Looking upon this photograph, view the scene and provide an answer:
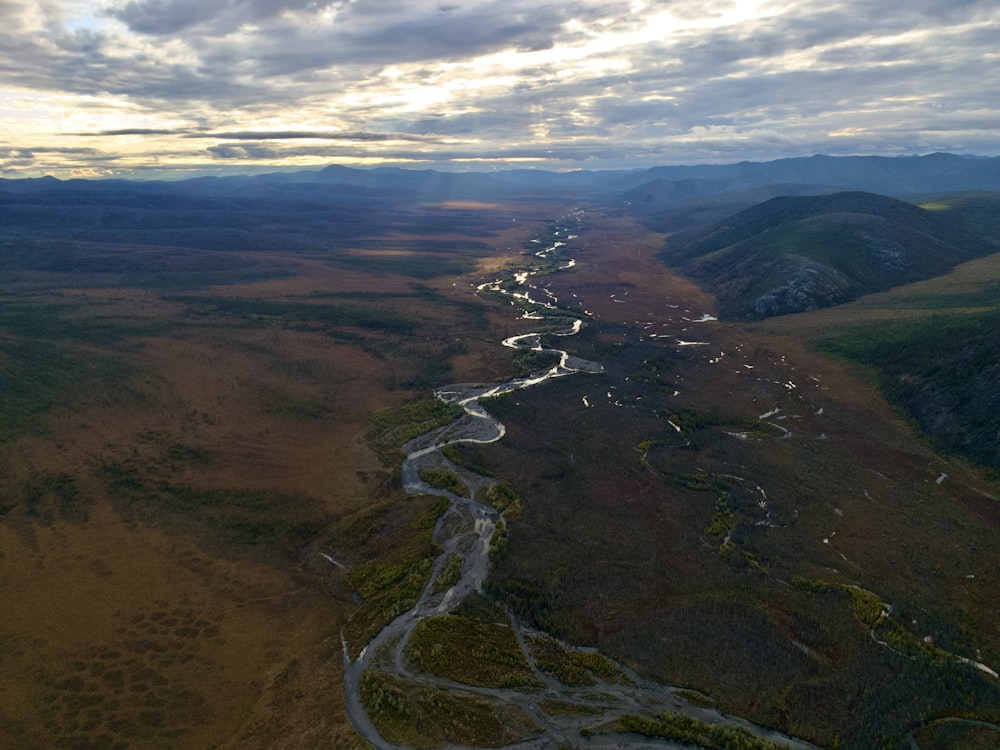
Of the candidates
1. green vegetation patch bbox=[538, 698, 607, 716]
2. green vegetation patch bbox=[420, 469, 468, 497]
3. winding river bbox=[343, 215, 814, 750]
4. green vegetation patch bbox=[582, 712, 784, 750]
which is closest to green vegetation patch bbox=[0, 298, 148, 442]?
green vegetation patch bbox=[420, 469, 468, 497]

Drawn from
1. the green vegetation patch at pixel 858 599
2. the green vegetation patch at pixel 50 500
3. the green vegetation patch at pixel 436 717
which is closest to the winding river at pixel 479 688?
the green vegetation patch at pixel 436 717

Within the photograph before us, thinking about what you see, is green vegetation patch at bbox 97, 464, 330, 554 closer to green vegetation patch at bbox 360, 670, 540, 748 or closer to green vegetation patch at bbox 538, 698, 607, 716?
green vegetation patch at bbox 360, 670, 540, 748

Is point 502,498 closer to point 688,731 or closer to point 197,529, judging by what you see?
point 197,529

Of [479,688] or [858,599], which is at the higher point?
[858,599]

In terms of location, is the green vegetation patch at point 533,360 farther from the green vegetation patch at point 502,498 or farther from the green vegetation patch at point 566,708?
the green vegetation patch at point 566,708

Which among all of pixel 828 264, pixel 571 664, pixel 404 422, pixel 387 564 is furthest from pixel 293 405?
pixel 828 264

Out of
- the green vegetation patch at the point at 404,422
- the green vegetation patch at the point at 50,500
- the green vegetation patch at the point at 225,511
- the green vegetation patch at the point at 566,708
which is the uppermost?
the green vegetation patch at the point at 50,500
